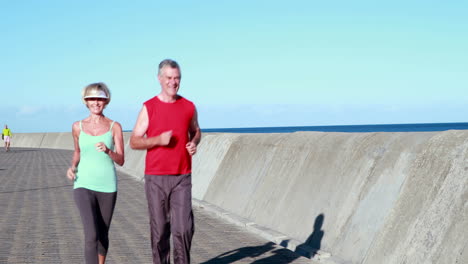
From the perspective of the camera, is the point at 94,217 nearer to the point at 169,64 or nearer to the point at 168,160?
the point at 168,160

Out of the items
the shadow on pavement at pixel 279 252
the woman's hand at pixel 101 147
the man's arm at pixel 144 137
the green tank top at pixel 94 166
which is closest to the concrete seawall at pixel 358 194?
the shadow on pavement at pixel 279 252

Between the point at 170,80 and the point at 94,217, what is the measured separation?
1.34m

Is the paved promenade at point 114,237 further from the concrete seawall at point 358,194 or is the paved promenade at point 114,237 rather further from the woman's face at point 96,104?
the woman's face at point 96,104

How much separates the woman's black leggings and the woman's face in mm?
682

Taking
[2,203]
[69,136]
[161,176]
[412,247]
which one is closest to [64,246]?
[161,176]

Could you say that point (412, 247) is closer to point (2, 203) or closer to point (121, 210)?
point (121, 210)

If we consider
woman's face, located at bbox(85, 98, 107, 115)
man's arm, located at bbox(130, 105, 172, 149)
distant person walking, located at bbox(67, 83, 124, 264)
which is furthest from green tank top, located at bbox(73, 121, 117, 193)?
man's arm, located at bbox(130, 105, 172, 149)

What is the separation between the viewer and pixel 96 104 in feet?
19.7

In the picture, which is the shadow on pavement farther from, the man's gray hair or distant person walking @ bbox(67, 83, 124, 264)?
the man's gray hair

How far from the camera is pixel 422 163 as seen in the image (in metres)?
6.62

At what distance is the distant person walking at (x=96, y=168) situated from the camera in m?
5.89

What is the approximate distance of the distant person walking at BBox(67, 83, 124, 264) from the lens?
19.3 feet

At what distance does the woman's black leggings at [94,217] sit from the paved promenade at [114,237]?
158cm

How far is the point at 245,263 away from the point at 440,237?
2360 mm
